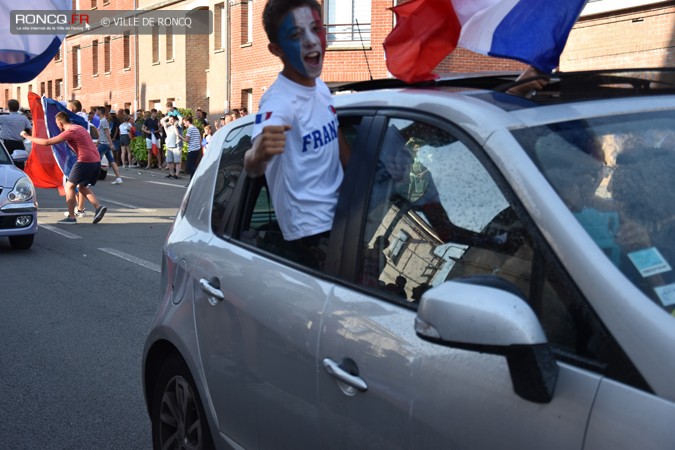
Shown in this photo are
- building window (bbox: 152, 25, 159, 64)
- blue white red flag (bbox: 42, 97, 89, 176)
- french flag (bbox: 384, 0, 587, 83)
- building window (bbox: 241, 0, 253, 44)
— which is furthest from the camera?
building window (bbox: 152, 25, 159, 64)

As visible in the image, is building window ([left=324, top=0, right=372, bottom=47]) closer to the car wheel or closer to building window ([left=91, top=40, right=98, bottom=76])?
the car wheel

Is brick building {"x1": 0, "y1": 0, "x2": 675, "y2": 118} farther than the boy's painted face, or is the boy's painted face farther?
brick building {"x1": 0, "y1": 0, "x2": 675, "y2": 118}

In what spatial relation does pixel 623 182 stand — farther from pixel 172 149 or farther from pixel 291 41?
pixel 172 149

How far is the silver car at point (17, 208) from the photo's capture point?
11.2 m

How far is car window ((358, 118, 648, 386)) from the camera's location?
212cm

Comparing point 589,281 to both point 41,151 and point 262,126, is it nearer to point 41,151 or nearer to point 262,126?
point 262,126

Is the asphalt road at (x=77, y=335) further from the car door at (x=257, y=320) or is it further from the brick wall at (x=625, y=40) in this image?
the brick wall at (x=625, y=40)

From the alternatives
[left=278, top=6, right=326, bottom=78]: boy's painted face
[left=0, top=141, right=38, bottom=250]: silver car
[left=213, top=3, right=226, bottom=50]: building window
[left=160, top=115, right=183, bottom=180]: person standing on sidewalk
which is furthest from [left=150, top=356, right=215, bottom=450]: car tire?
[left=213, top=3, right=226, bottom=50]: building window

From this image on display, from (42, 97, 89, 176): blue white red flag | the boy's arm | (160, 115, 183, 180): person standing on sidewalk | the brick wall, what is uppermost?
the brick wall

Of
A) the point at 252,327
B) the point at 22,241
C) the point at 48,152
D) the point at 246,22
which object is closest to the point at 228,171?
the point at 252,327

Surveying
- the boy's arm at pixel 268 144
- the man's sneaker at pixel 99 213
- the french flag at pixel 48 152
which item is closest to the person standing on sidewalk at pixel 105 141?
the french flag at pixel 48 152

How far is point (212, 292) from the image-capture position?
3.39 metres

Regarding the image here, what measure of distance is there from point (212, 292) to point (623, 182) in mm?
1608

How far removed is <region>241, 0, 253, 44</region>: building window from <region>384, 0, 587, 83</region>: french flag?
2899 cm
